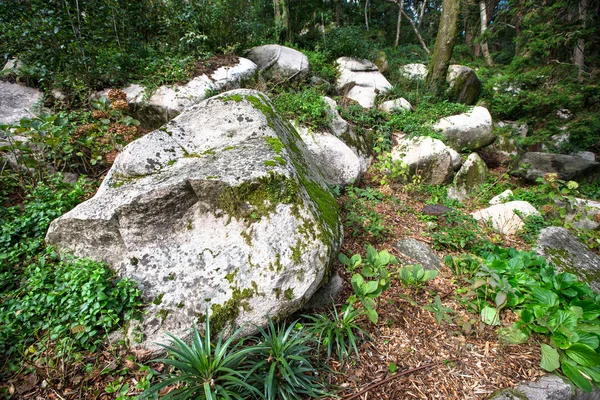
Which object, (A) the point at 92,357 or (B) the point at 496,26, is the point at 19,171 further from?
(B) the point at 496,26

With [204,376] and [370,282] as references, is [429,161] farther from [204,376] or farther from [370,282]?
[204,376]

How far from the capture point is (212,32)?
6.52 meters

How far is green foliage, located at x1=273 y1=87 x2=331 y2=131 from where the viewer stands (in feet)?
18.1

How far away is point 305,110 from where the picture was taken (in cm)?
573

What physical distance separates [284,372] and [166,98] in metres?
5.46

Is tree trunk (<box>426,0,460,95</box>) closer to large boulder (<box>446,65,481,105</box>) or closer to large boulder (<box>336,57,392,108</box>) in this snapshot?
large boulder (<box>446,65,481,105</box>)

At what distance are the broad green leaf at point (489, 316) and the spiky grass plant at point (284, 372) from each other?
176 cm

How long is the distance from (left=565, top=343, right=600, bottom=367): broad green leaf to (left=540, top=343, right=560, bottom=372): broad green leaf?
0.39 ft

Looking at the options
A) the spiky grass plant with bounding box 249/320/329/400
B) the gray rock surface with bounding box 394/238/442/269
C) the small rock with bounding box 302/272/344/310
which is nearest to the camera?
the spiky grass plant with bounding box 249/320/329/400

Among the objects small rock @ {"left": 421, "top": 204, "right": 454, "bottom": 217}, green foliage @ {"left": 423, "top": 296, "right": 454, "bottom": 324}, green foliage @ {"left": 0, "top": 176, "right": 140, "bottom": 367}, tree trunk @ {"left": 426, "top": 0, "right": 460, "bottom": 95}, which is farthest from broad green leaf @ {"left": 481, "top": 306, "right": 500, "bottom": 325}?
tree trunk @ {"left": 426, "top": 0, "right": 460, "bottom": 95}

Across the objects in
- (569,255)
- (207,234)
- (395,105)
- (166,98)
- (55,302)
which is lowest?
(569,255)

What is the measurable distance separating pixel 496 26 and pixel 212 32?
7.92 meters

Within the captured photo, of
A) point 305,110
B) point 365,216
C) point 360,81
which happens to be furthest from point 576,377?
point 360,81

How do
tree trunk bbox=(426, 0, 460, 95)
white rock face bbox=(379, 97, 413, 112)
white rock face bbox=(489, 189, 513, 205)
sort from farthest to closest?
tree trunk bbox=(426, 0, 460, 95) < white rock face bbox=(379, 97, 413, 112) < white rock face bbox=(489, 189, 513, 205)
